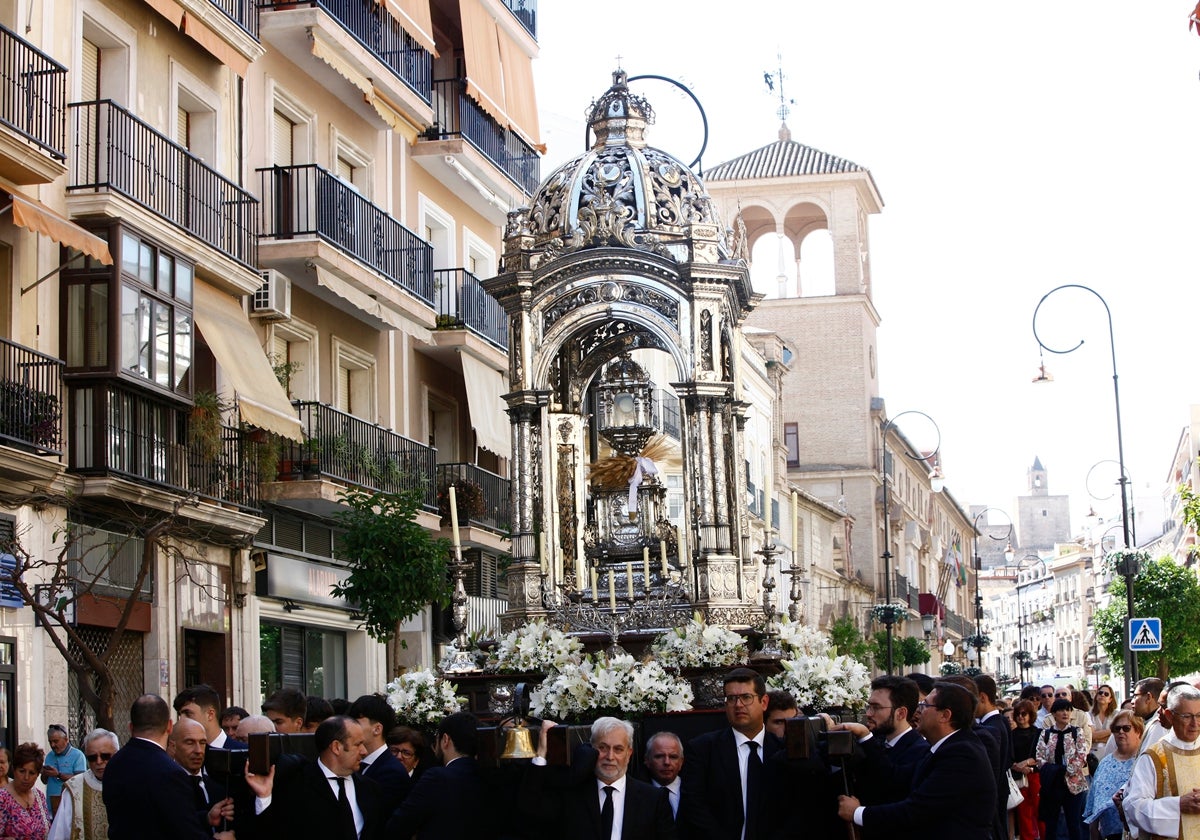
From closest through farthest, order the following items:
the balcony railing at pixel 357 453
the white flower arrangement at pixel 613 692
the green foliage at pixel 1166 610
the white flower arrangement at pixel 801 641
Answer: the white flower arrangement at pixel 613 692 < the white flower arrangement at pixel 801 641 < the balcony railing at pixel 357 453 < the green foliage at pixel 1166 610

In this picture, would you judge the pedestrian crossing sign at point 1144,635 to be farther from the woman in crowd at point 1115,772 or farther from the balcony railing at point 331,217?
the woman in crowd at point 1115,772

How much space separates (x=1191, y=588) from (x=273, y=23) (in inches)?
1187

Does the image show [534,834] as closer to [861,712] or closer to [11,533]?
[861,712]

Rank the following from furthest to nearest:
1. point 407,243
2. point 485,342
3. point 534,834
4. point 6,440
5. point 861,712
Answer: point 485,342 → point 407,243 → point 6,440 → point 861,712 → point 534,834

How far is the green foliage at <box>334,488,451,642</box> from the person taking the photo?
2073 cm

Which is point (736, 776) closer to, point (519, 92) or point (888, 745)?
point (888, 745)

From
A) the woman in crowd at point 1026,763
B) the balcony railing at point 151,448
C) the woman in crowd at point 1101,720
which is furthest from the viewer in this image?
the balcony railing at point 151,448

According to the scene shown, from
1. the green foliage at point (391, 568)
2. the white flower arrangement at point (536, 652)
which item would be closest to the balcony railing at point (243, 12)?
the green foliage at point (391, 568)

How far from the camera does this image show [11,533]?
17922mm

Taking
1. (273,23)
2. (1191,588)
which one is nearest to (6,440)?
(273,23)

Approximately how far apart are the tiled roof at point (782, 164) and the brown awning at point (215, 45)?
42929 mm

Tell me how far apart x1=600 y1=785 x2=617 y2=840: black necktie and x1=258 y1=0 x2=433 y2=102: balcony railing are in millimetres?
17046

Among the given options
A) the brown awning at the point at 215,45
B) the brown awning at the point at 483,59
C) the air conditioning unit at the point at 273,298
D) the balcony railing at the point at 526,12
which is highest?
the balcony railing at the point at 526,12

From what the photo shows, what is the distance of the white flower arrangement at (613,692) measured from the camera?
36.6 feet
